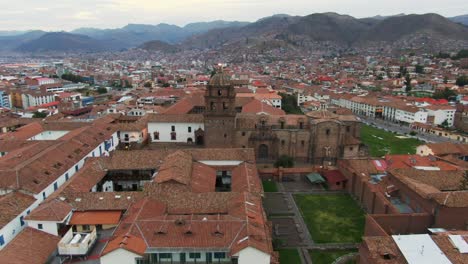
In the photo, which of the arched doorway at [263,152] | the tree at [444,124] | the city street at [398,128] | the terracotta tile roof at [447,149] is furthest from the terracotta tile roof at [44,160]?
the tree at [444,124]

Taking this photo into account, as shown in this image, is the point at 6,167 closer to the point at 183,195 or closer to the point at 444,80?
the point at 183,195

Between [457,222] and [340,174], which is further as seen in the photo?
[340,174]

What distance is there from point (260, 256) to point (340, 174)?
23.4 metres

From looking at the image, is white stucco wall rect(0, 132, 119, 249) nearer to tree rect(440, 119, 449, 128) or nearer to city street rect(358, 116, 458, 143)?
city street rect(358, 116, 458, 143)

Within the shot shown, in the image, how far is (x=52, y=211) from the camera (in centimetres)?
2938

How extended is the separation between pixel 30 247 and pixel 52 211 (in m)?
3.44

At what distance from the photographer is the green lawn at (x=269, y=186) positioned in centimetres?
4286

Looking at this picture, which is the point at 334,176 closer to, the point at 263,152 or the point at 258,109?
the point at 263,152

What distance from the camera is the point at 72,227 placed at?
97.2 feet

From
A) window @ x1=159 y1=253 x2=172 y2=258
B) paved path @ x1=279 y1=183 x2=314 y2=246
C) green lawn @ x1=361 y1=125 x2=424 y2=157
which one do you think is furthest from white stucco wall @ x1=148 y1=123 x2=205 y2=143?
window @ x1=159 y1=253 x2=172 y2=258

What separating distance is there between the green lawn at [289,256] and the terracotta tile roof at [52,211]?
18.4 m

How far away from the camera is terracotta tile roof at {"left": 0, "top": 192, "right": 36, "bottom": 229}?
28.5 meters

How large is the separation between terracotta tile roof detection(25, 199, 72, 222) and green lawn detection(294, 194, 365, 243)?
72.0 feet

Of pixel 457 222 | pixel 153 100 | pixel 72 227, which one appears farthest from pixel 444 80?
pixel 72 227
